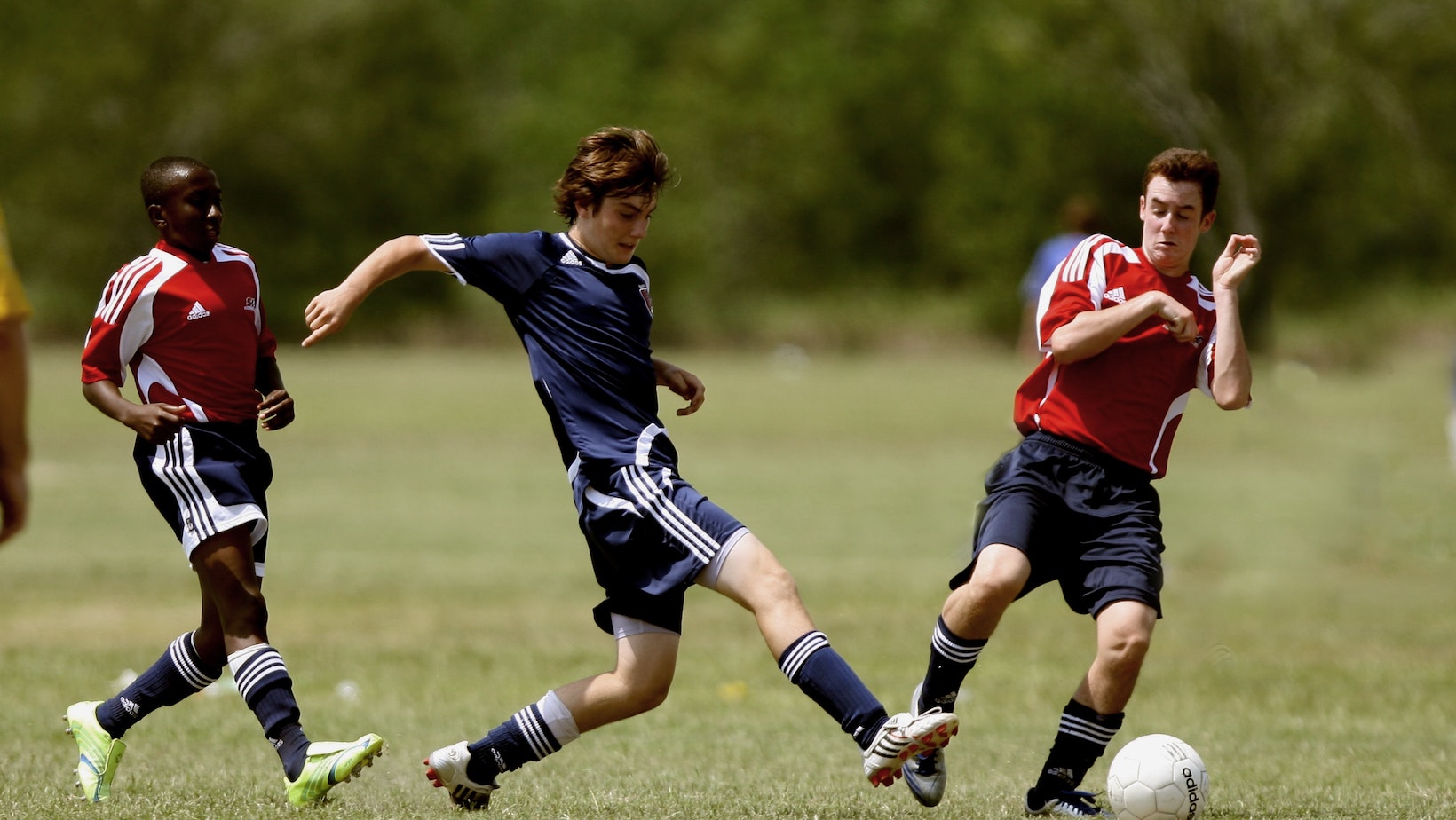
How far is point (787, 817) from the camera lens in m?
5.24

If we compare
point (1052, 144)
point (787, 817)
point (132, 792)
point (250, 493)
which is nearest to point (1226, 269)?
point (787, 817)

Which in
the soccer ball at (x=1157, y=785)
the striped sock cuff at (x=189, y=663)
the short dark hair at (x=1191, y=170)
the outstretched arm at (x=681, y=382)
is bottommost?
the soccer ball at (x=1157, y=785)

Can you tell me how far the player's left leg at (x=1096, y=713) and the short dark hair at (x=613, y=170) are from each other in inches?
72.7

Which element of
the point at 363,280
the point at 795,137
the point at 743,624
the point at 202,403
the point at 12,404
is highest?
the point at 795,137

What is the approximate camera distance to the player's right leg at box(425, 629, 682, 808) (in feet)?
17.2

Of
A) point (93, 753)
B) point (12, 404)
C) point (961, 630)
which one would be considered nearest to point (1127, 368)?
point (961, 630)

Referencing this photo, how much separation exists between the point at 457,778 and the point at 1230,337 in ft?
8.69

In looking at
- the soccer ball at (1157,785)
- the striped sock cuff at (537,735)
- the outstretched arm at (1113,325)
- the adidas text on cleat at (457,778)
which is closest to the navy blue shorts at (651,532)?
the striped sock cuff at (537,735)

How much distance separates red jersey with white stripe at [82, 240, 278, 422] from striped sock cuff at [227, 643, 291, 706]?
72 centimetres

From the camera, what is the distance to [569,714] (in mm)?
5332

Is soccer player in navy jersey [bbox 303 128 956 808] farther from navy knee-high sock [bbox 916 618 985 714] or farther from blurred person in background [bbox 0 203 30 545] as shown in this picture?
blurred person in background [bbox 0 203 30 545]

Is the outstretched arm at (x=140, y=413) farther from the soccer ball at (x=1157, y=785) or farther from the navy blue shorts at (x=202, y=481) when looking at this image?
the soccer ball at (x=1157, y=785)

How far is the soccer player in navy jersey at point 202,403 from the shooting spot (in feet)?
17.5

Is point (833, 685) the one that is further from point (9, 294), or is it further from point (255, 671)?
point (9, 294)
